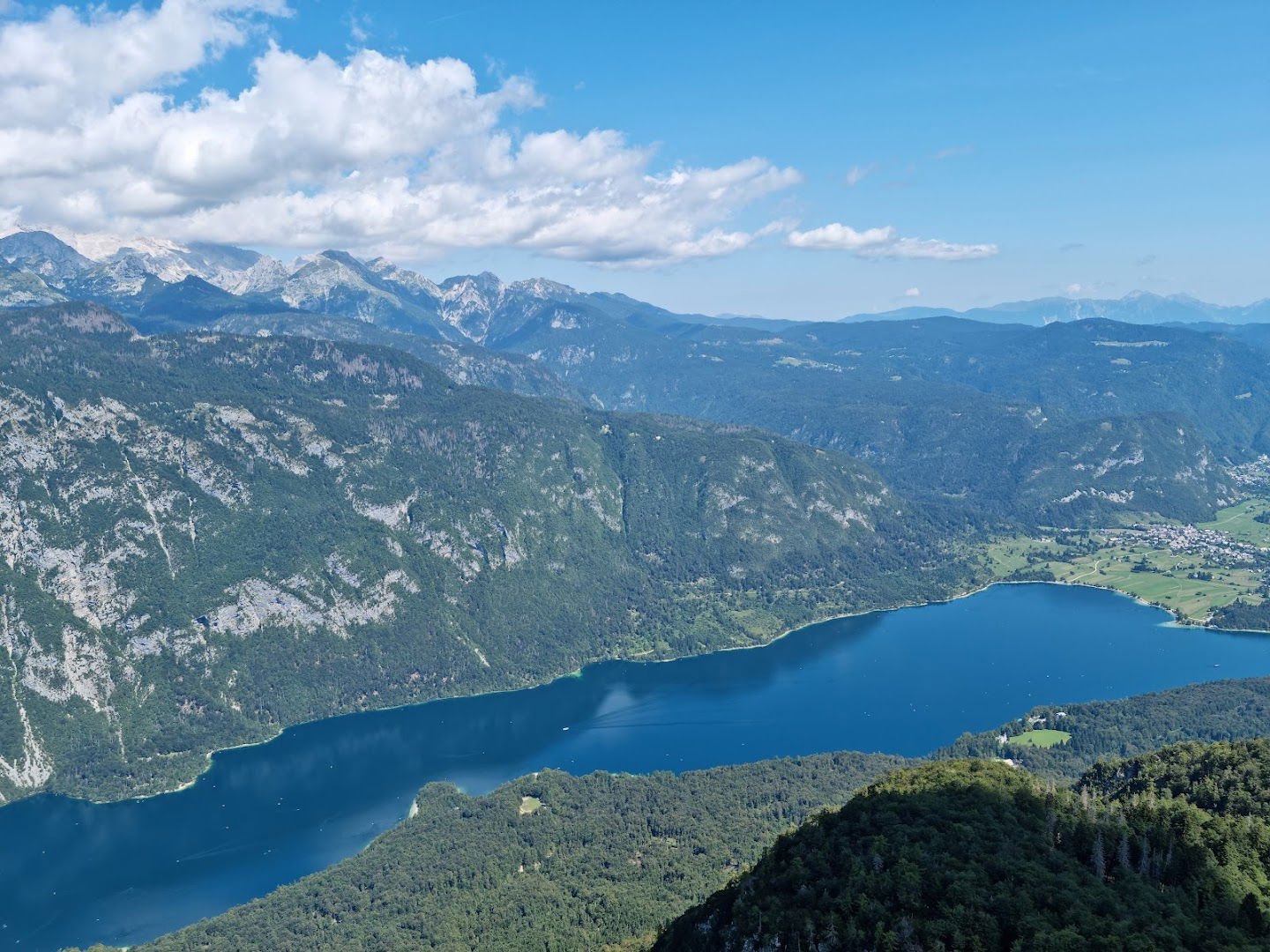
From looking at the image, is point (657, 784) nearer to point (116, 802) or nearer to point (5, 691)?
point (116, 802)

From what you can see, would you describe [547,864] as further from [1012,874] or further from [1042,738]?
[1042,738]

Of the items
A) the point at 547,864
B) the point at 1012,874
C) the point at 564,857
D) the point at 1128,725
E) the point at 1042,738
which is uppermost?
the point at 1012,874

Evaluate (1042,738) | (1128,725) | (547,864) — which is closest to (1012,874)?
(547,864)

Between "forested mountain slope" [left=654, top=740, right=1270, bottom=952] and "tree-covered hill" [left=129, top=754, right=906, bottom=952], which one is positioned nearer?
"forested mountain slope" [left=654, top=740, right=1270, bottom=952]

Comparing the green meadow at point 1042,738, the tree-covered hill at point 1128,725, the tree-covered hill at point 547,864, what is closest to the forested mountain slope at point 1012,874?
the tree-covered hill at point 547,864

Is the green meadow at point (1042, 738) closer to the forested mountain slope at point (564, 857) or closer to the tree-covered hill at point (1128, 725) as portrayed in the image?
the tree-covered hill at point (1128, 725)

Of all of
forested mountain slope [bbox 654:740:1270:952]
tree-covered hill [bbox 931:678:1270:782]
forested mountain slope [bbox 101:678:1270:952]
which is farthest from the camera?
tree-covered hill [bbox 931:678:1270:782]

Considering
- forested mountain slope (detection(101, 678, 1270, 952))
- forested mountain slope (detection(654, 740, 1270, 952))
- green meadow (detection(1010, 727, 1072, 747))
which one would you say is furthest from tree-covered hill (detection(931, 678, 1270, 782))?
forested mountain slope (detection(654, 740, 1270, 952))

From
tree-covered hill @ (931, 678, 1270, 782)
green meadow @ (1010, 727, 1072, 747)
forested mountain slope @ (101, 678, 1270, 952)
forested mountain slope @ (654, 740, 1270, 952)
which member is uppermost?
forested mountain slope @ (654, 740, 1270, 952)

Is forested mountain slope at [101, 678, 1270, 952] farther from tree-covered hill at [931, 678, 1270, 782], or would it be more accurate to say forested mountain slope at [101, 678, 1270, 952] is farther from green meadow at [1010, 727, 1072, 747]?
green meadow at [1010, 727, 1072, 747]
